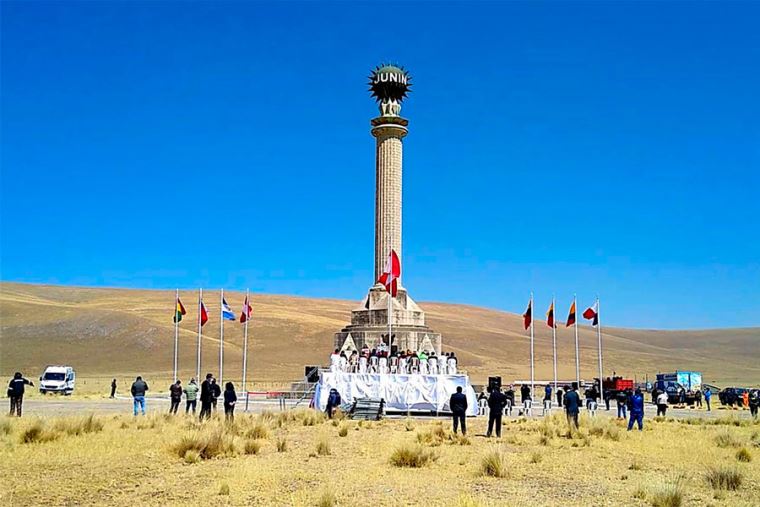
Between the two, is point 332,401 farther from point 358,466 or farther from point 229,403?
point 358,466

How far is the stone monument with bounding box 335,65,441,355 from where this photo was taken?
136 ft

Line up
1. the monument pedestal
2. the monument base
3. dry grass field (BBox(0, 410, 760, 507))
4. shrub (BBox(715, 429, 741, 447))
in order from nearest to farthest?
dry grass field (BBox(0, 410, 760, 507))
shrub (BBox(715, 429, 741, 447))
the monument base
the monument pedestal

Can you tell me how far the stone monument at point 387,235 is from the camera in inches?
1638

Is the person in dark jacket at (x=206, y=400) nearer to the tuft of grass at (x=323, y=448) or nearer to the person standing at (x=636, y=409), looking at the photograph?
the tuft of grass at (x=323, y=448)

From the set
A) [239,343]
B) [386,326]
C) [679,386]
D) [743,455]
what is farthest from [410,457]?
[239,343]

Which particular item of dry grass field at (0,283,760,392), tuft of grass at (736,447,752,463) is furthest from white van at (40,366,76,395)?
tuft of grass at (736,447,752,463)

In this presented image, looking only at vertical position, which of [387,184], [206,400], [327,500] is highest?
[387,184]

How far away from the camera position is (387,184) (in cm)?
4406

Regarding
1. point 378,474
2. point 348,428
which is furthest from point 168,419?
point 378,474

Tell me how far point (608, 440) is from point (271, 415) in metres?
10.1

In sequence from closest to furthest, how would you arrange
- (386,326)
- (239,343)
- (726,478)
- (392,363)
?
(726,478) < (392,363) < (386,326) < (239,343)

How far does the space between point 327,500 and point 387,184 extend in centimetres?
3386

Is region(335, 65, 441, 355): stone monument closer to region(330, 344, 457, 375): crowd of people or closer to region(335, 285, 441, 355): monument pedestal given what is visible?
region(335, 285, 441, 355): monument pedestal

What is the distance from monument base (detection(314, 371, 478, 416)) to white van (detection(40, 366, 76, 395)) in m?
21.6
